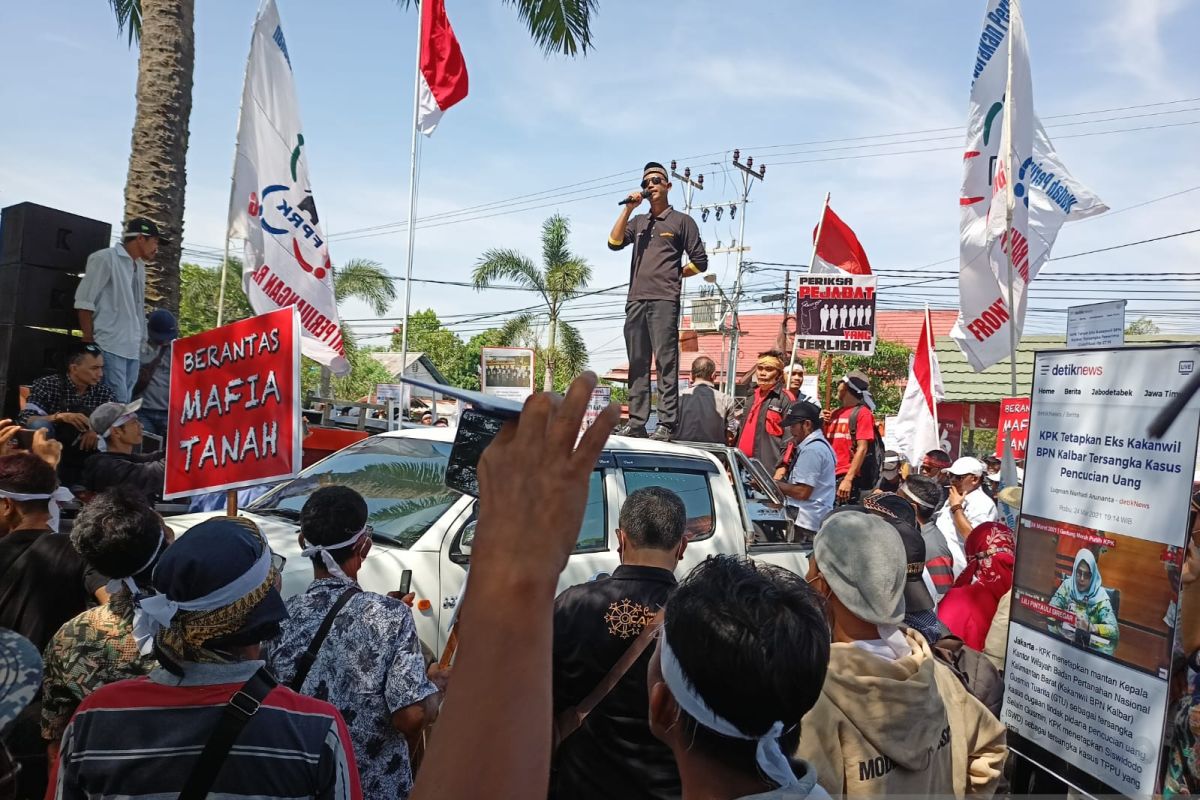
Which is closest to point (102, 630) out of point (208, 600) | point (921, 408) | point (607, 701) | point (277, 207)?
point (208, 600)

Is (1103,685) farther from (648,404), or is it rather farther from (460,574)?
(648,404)

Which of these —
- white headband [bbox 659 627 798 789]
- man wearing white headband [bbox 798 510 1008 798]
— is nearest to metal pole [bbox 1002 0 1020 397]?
man wearing white headband [bbox 798 510 1008 798]

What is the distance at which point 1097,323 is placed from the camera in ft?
23.2

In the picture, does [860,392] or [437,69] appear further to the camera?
[437,69]

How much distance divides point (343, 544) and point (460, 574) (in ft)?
5.53

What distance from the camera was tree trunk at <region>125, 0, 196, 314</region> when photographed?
7219mm

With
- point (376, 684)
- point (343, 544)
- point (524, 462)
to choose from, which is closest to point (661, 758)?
point (376, 684)

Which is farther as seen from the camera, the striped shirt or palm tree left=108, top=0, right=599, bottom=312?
palm tree left=108, top=0, right=599, bottom=312

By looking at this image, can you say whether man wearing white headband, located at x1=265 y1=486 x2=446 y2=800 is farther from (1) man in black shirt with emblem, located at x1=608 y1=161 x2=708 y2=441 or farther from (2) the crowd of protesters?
(1) man in black shirt with emblem, located at x1=608 y1=161 x2=708 y2=441

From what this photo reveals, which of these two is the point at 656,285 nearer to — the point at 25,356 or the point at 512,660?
the point at 25,356

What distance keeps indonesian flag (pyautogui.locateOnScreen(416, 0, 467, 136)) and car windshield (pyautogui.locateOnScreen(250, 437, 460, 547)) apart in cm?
426

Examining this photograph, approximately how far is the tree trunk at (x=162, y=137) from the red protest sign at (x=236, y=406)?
3.74 meters

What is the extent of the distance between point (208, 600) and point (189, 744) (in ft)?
0.93

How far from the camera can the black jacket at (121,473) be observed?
14.5ft
